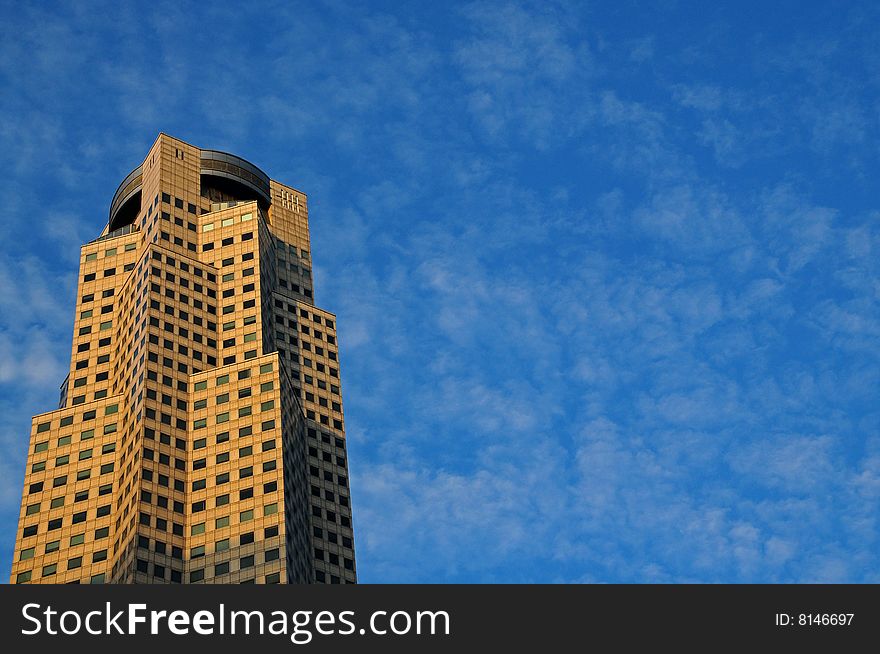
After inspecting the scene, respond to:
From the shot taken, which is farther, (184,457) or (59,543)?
(184,457)

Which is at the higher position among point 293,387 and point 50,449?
point 293,387

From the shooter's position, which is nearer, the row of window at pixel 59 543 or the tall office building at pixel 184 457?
the tall office building at pixel 184 457

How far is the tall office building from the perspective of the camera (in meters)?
160

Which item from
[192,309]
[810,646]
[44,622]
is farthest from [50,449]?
[810,646]

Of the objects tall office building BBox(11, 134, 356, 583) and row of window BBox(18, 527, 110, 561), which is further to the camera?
row of window BBox(18, 527, 110, 561)

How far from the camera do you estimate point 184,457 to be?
172 meters

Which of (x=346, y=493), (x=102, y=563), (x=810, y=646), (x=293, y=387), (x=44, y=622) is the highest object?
(x=293, y=387)

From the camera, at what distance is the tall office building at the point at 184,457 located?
6319 inches

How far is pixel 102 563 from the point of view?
162625mm

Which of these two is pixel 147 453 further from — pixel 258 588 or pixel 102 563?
pixel 258 588

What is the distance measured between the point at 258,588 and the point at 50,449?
5109 inches

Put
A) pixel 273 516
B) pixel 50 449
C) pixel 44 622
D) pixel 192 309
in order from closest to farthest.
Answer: pixel 44 622 < pixel 273 516 < pixel 50 449 < pixel 192 309

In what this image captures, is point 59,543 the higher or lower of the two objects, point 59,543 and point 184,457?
the lower

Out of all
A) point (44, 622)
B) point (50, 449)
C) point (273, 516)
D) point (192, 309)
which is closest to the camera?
point (44, 622)
